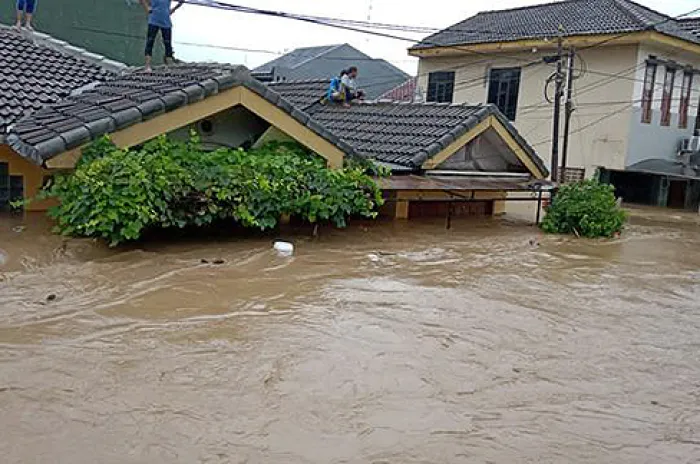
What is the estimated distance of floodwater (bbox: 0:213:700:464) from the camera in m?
4.45

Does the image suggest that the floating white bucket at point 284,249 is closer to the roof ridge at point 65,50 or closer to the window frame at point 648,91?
the roof ridge at point 65,50

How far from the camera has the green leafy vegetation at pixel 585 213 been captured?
1377 cm

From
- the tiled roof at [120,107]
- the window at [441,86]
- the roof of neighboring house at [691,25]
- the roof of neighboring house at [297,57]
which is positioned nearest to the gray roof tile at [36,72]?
the tiled roof at [120,107]

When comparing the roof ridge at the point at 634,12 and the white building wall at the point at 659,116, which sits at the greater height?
the roof ridge at the point at 634,12

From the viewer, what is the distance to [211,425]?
4.52 m

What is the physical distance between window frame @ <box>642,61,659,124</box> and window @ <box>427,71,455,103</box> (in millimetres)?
7210

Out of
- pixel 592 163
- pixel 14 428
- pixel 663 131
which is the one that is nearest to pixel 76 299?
pixel 14 428

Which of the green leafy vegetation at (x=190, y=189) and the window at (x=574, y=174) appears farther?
the window at (x=574, y=174)

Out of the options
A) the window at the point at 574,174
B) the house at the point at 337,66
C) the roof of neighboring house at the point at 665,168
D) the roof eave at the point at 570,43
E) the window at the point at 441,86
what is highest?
the house at the point at 337,66

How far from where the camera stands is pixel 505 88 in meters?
24.7

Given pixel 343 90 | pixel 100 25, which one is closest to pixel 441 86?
pixel 343 90

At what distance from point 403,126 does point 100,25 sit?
1196 centimetres

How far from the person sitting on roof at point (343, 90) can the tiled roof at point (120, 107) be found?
5533mm

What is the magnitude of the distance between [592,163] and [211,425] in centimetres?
2046
